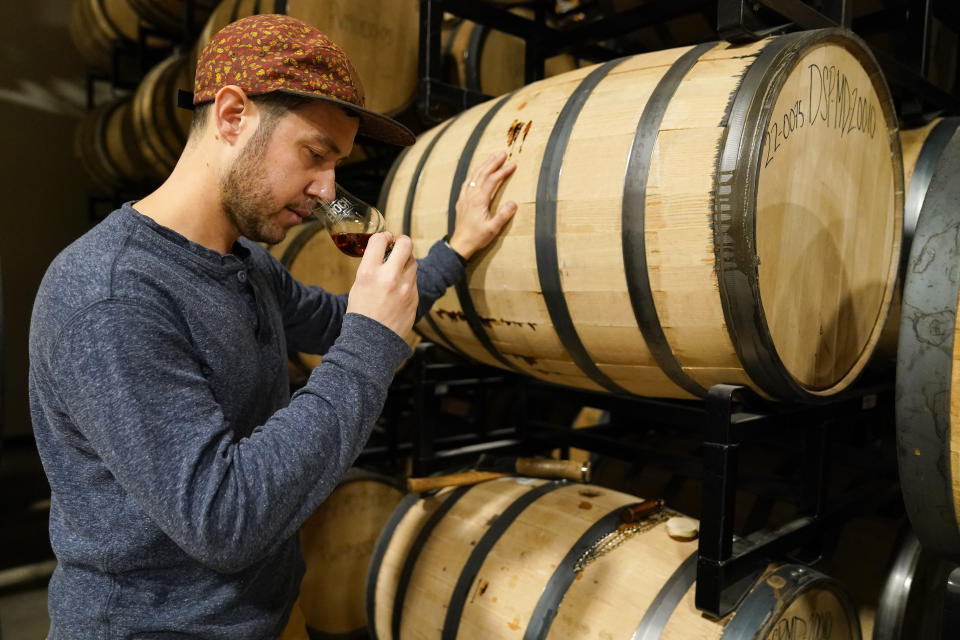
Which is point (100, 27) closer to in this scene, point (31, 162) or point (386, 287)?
point (31, 162)

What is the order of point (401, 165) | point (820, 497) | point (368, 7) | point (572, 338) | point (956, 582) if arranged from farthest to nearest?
point (368, 7) → point (401, 165) → point (820, 497) → point (572, 338) → point (956, 582)

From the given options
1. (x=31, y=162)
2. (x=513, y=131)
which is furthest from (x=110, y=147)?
(x=513, y=131)

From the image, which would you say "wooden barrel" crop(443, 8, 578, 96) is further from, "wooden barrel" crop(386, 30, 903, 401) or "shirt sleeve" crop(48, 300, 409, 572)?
"shirt sleeve" crop(48, 300, 409, 572)

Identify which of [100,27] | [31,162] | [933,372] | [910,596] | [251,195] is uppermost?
[100,27]

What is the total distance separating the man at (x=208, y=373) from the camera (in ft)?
3.21

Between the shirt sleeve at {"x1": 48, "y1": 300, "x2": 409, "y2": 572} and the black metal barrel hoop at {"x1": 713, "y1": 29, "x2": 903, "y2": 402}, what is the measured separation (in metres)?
0.68

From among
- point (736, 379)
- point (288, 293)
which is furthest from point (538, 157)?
point (288, 293)

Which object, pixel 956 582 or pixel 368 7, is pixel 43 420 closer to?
pixel 956 582

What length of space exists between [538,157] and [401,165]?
666 mm

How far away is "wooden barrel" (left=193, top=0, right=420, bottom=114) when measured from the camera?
7.65 feet

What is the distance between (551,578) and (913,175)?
141cm

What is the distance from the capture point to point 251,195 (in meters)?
1.21

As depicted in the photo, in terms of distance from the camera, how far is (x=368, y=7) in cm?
→ 246

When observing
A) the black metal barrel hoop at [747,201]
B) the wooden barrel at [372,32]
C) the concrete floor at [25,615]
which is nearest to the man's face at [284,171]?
the black metal barrel hoop at [747,201]
